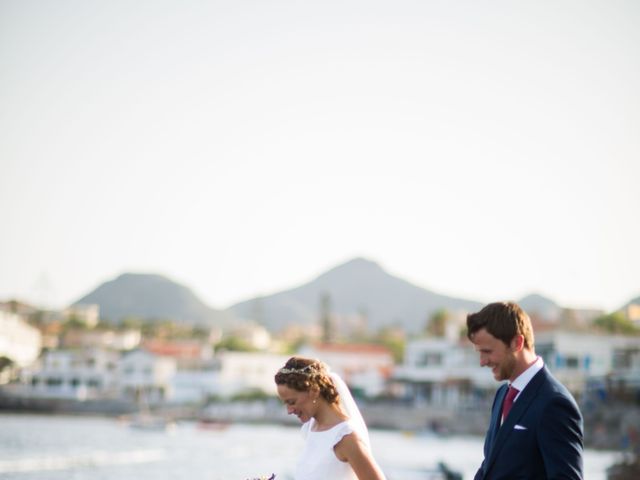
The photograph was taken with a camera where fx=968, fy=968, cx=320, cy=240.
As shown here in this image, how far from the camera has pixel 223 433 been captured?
3110 inches

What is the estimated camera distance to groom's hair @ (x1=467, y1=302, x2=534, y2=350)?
3721 millimetres

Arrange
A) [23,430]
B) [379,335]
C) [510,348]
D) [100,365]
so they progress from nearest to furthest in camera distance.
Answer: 1. [510,348]
2. [23,430]
3. [100,365]
4. [379,335]

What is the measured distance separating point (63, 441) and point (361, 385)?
48.4 metres

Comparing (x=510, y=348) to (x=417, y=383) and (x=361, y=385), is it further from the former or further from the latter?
(x=361, y=385)

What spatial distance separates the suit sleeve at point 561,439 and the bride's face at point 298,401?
0.96m

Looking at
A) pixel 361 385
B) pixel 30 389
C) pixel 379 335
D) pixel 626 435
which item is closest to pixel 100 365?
pixel 30 389

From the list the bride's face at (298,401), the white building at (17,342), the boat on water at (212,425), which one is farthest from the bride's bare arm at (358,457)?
the white building at (17,342)

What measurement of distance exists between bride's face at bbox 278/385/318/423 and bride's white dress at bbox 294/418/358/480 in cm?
10

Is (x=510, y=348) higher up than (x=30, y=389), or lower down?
higher up

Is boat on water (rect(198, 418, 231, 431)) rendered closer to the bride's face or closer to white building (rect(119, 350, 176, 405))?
white building (rect(119, 350, 176, 405))

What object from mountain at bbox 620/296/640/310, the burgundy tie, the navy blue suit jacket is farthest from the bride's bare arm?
mountain at bbox 620/296/640/310

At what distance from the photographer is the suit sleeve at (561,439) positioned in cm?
351

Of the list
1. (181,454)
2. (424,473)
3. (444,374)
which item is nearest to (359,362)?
(444,374)

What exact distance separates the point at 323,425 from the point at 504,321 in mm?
898
